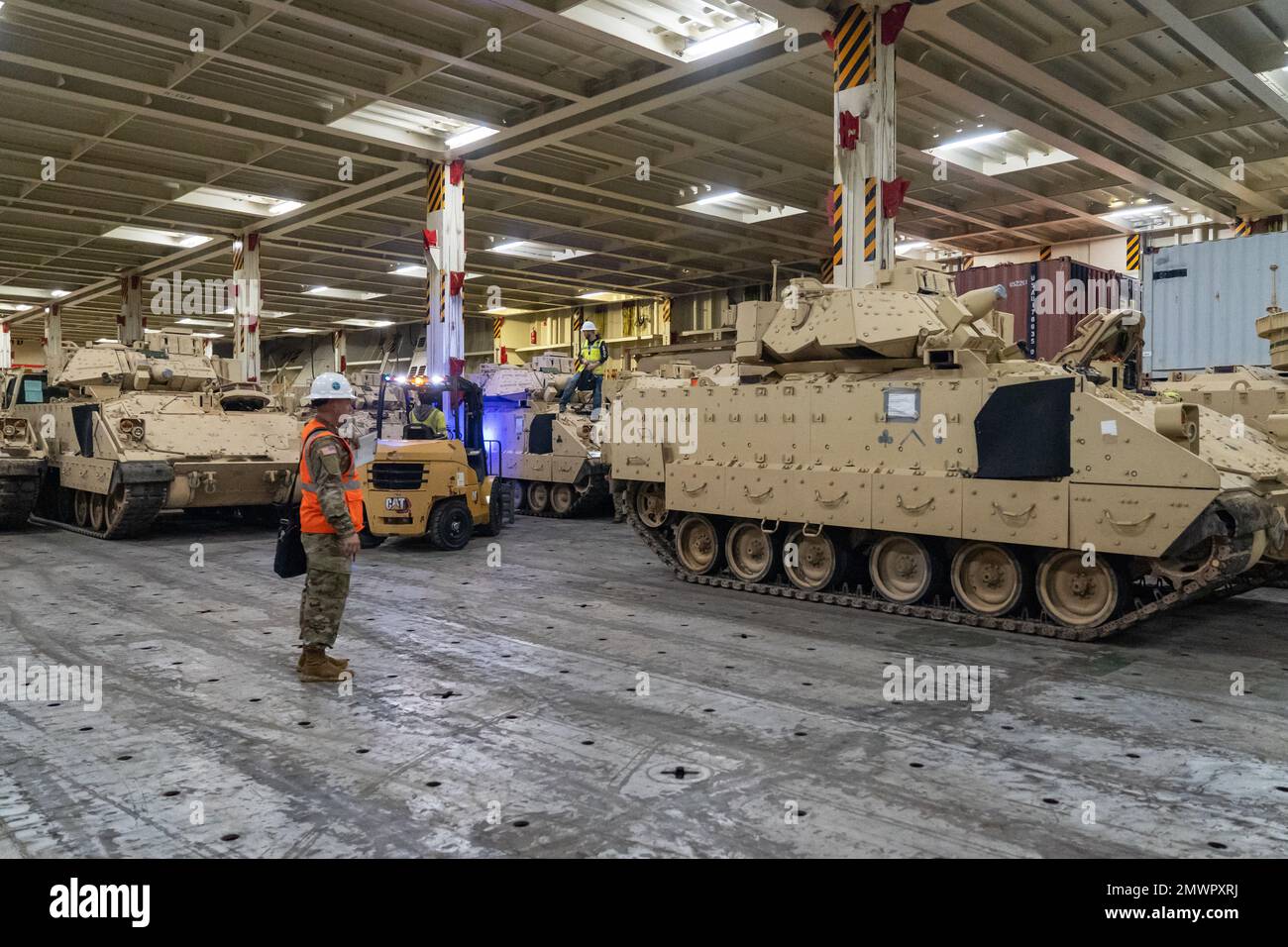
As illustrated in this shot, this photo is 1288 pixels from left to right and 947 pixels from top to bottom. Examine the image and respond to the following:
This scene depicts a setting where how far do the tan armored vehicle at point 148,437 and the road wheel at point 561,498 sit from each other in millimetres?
4426

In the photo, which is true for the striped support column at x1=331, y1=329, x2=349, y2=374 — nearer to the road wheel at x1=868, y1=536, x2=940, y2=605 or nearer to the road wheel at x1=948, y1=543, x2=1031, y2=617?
the road wheel at x1=868, y1=536, x2=940, y2=605

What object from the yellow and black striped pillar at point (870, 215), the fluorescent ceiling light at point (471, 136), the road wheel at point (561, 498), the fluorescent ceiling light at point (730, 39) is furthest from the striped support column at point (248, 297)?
the yellow and black striped pillar at point (870, 215)

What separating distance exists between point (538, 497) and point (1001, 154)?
1000 cm

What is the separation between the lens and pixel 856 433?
8523 millimetres

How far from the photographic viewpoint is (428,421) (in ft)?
40.9

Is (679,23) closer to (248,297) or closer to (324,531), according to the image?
(324,531)

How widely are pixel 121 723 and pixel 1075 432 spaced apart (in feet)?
20.7

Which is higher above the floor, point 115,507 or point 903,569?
point 115,507

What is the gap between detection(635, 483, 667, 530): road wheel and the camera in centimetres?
1048

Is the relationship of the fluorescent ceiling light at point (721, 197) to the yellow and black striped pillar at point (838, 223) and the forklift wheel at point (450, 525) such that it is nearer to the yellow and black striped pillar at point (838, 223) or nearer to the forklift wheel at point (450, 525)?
the yellow and black striped pillar at point (838, 223)

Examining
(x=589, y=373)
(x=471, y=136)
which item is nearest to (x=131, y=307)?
(x=471, y=136)

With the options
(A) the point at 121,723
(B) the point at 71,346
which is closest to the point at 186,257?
(B) the point at 71,346

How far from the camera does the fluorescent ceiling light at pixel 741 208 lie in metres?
20.2

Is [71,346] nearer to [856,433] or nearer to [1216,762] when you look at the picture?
[856,433]
